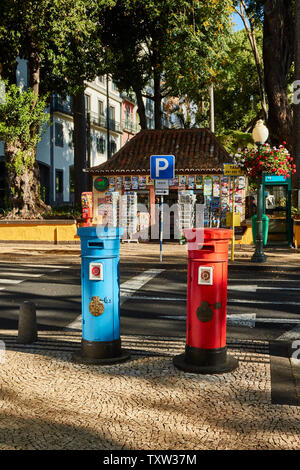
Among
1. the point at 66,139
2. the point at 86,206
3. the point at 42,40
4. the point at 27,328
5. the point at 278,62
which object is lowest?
the point at 27,328

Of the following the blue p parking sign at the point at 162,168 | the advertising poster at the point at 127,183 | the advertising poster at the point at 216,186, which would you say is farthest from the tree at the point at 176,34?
the blue p parking sign at the point at 162,168

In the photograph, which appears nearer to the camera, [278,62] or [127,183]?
[278,62]

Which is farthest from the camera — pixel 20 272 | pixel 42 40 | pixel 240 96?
pixel 240 96

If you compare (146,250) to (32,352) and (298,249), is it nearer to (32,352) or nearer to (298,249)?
(298,249)

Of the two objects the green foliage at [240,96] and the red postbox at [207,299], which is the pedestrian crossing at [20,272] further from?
the green foliage at [240,96]

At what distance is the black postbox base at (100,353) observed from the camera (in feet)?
18.7

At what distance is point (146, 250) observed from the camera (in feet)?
63.0

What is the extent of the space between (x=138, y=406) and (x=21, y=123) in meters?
19.3

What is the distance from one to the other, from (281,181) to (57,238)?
29.5ft

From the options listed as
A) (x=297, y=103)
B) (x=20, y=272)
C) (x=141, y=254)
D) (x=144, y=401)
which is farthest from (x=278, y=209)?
(x=144, y=401)

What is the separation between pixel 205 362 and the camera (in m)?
5.51

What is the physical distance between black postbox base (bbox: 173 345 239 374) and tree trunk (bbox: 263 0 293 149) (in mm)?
19799

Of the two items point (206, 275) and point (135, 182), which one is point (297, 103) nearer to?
point (135, 182)

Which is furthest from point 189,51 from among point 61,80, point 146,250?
point 146,250
